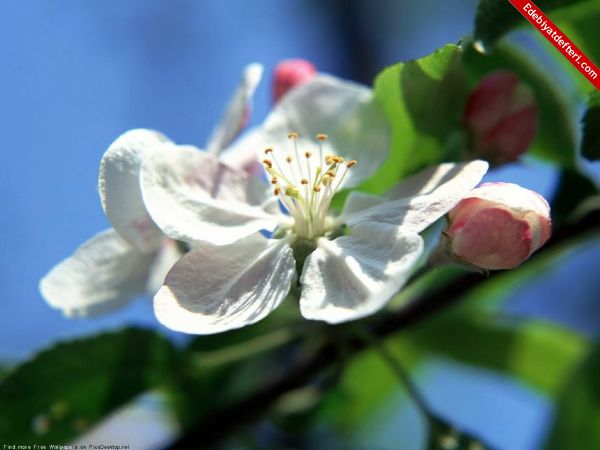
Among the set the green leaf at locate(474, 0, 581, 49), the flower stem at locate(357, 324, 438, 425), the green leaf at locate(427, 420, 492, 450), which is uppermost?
the green leaf at locate(474, 0, 581, 49)

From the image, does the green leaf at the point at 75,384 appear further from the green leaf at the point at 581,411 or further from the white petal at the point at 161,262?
the green leaf at the point at 581,411

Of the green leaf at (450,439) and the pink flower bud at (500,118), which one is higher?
the pink flower bud at (500,118)

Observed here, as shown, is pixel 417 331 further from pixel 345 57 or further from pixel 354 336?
pixel 345 57

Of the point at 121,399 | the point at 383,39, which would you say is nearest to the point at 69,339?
the point at 121,399

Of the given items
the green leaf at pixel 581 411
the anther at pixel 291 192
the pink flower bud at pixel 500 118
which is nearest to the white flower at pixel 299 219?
the anther at pixel 291 192

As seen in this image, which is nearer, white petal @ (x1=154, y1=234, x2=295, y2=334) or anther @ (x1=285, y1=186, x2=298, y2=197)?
white petal @ (x1=154, y1=234, x2=295, y2=334)

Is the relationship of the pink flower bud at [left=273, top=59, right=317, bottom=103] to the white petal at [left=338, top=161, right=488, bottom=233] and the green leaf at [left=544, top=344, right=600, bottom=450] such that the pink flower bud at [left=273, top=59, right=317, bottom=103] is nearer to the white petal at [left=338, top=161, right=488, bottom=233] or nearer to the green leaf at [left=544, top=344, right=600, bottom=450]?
the white petal at [left=338, top=161, right=488, bottom=233]

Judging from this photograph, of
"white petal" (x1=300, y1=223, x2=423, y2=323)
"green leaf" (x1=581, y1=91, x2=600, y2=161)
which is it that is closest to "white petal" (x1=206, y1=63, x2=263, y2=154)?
"white petal" (x1=300, y1=223, x2=423, y2=323)
